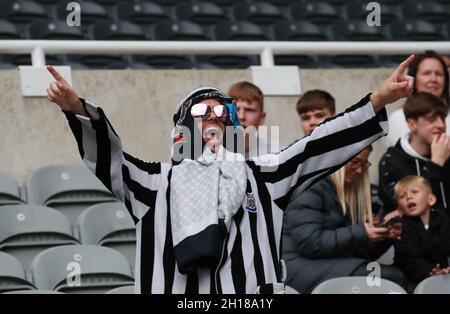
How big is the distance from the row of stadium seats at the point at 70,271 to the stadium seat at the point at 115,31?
130 inches

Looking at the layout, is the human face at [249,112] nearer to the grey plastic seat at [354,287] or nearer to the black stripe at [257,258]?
the grey plastic seat at [354,287]

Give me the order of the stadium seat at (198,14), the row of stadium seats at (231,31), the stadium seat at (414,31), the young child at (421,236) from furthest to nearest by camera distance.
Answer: the stadium seat at (414,31) < the stadium seat at (198,14) < the row of stadium seats at (231,31) < the young child at (421,236)

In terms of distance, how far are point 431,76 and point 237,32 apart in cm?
262

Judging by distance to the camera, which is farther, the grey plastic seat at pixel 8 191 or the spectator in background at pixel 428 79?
the spectator in background at pixel 428 79

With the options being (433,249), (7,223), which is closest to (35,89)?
(7,223)

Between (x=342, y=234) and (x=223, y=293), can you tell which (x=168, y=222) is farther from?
(x=342, y=234)

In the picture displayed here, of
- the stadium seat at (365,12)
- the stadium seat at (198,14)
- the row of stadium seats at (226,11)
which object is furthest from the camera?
the stadium seat at (365,12)

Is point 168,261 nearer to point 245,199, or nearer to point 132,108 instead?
point 245,199

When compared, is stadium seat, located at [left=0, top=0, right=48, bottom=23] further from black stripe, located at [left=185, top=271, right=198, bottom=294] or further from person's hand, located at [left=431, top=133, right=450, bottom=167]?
black stripe, located at [left=185, top=271, right=198, bottom=294]

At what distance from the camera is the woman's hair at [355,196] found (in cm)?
631

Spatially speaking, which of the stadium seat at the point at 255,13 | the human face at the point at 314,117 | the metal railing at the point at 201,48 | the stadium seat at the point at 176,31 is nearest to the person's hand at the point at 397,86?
the human face at the point at 314,117

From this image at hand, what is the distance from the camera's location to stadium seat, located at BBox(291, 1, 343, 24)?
34.5ft

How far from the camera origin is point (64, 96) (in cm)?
421
